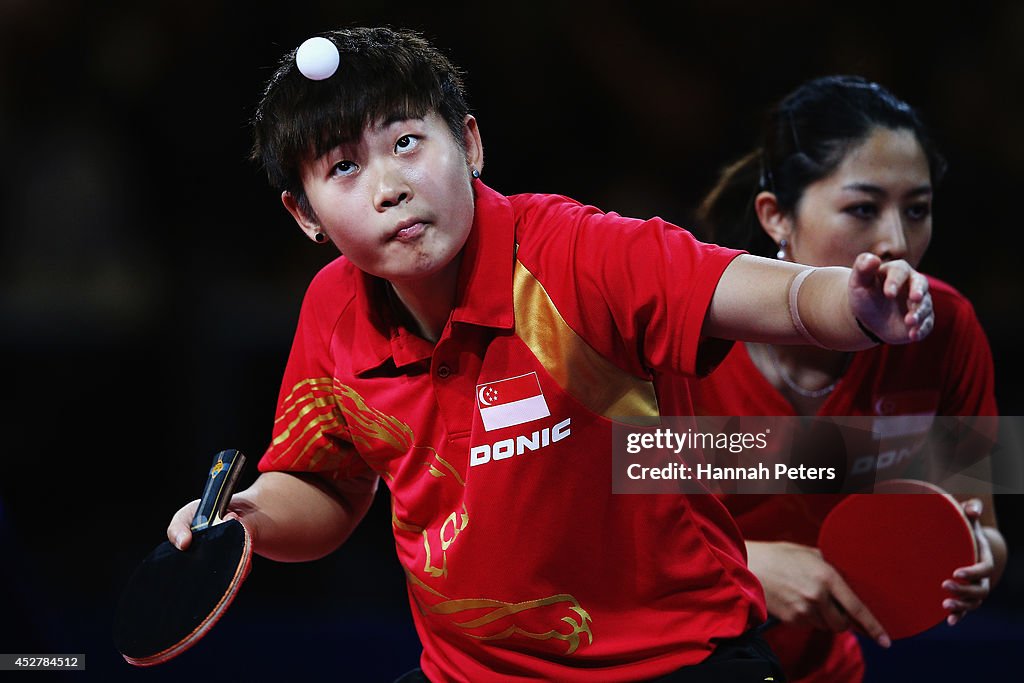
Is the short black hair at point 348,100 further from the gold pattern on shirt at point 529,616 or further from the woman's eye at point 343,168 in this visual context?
the gold pattern on shirt at point 529,616

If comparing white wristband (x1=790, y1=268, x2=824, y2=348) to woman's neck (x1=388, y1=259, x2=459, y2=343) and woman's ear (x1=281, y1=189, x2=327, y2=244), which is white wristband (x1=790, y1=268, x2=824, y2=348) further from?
woman's ear (x1=281, y1=189, x2=327, y2=244)

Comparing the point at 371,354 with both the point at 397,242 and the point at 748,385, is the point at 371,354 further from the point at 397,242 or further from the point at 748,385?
the point at 748,385

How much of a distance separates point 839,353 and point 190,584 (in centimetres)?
105

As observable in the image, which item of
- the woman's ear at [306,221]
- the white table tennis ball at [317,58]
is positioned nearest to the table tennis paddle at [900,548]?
the woman's ear at [306,221]

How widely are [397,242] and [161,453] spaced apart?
1983 millimetres

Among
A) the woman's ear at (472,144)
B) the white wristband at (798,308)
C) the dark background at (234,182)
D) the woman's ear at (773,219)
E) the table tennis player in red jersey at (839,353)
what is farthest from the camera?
the dark background at (234,182)

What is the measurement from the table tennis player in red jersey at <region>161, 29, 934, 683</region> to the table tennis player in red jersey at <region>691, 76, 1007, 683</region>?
443mm

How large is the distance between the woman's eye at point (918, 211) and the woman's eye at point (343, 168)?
91 centimetres

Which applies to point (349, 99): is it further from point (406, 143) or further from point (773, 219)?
point (773, 219)

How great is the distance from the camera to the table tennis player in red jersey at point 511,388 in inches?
47.2

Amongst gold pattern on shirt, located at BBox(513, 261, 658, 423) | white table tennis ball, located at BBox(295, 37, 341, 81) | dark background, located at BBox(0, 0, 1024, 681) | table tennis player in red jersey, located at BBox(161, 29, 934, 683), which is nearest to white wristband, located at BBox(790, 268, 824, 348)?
table tennis player in red jersey, located at BBox(161, 29, 934, 683)

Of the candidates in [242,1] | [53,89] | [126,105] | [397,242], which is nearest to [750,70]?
[242,1]

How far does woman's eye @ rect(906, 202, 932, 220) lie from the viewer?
5.64 feet

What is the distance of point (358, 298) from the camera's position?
4.55 feet
